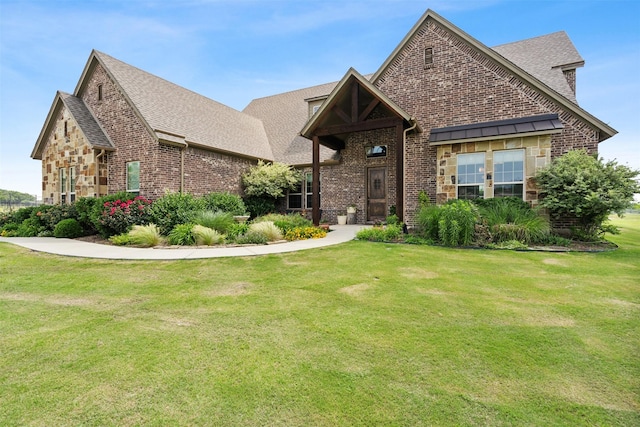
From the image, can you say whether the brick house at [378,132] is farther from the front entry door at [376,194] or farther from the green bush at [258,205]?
the green bush at [258,205]

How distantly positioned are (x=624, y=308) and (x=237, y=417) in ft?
16.6

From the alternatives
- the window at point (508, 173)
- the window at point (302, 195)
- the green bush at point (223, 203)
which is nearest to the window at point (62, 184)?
the green bush at point (223, 203)

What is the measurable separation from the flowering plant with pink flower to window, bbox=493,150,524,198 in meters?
13.3

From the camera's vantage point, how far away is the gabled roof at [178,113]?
13336mm

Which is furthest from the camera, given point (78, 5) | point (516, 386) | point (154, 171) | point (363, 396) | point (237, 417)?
point (154, 171)

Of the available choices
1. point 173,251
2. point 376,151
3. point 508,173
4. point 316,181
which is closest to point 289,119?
point 376,151

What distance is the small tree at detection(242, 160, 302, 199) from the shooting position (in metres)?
16.3

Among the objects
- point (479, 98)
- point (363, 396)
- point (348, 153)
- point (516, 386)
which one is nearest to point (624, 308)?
point (516, 386)

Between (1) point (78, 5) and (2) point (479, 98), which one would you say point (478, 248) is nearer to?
(2) point (479, 98)

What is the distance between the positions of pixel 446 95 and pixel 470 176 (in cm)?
359

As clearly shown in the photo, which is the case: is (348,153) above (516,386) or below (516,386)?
above

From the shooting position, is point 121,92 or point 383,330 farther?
point 121,92

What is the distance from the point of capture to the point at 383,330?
317 cm

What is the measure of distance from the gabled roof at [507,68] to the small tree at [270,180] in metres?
6.63
